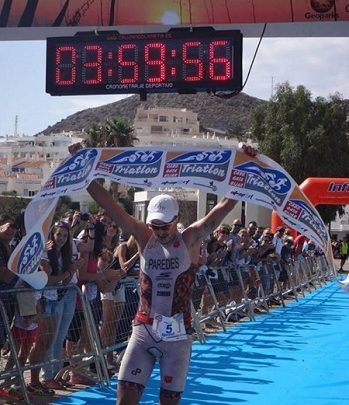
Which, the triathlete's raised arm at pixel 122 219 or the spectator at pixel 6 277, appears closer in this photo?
the triathlete's raised arm at pixel 122 219

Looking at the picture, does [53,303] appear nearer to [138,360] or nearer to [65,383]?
[65,383]

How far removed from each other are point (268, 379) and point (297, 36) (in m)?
6.74

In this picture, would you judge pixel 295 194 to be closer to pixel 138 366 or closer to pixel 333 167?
pixel 138 366

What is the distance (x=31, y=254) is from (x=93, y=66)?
217 inches

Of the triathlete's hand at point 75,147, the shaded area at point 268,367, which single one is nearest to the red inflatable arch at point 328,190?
the shaded area at point 268,367

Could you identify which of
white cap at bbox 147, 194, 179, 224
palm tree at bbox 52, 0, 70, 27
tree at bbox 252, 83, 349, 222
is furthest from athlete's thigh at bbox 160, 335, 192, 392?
tree at bbox 252, 83, 349, 222

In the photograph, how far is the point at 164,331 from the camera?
5008 millimetres

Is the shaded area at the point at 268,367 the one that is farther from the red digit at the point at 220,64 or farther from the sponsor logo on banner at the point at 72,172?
the red digit at the point at 220,64

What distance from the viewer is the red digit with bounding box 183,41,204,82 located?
1136cm

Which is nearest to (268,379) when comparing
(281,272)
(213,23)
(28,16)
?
(213,23)

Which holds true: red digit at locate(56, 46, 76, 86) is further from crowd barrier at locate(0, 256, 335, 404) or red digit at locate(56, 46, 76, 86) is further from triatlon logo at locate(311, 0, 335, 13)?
triatlon logo at locate(311, 0, 335, 13)

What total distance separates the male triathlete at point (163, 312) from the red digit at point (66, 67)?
269 inches

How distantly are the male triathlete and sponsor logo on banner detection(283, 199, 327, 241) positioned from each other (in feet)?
5.32

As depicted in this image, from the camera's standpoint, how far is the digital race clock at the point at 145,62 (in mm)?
11305
